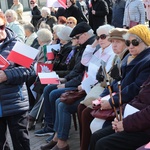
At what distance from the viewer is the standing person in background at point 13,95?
Answer: 3967mm

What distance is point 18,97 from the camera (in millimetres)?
4047

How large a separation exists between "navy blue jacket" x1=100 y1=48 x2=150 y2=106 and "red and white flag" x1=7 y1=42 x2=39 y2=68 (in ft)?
3.20

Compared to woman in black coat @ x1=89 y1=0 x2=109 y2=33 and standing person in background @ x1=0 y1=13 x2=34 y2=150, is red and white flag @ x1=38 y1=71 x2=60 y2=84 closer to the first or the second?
standing person in background @ x1=0 y1=13 x2=34 y2=150

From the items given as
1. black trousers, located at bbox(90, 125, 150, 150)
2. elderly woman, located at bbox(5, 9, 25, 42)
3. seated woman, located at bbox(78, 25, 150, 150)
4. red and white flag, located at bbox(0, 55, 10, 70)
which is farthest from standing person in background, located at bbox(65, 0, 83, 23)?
black trousers, located at bbox(90, 125, 150, 150)

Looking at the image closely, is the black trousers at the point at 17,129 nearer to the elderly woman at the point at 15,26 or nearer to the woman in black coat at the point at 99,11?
the elderly woman at the point at 15,26

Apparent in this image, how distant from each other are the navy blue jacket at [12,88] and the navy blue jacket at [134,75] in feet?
3.17

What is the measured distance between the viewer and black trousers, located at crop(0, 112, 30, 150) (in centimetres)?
408

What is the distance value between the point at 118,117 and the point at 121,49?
Answer: 1.19 metres

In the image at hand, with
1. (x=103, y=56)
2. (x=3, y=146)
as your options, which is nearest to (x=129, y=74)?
(x=103, y=56)

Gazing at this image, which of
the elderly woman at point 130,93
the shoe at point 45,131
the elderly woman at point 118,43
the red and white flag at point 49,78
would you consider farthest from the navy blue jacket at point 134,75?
the shoe at point 45,131

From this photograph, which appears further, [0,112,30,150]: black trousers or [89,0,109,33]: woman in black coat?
[89,0,109,33]: woman in black coat

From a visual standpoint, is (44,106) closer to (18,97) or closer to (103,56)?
(103,56)

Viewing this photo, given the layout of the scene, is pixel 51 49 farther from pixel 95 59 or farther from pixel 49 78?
pixel 95 59

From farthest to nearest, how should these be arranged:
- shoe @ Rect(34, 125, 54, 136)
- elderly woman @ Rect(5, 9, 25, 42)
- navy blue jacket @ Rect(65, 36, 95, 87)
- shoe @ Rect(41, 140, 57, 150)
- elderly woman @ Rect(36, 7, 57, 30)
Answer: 1. elderly woman @ Rect(36, 7, 57, 30)
2. elderly woman @ Rect(5, 9, 25, 42)
3. shoe @ Rect(34, 125, 54, 136)
4. navy blue jacket @ Rect(65, 36, 95, 87)
5. shoe @ Rect(41, 140, 57, 150)
